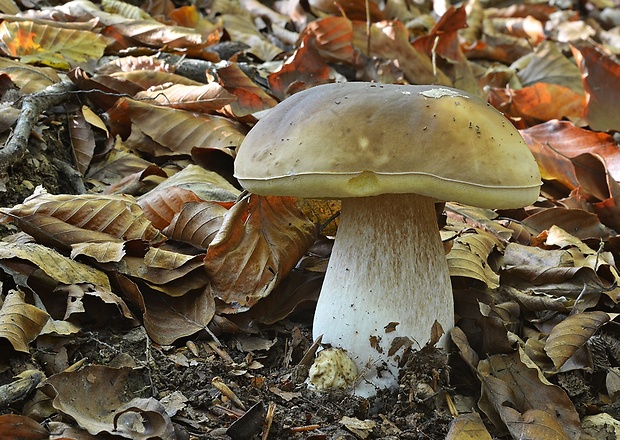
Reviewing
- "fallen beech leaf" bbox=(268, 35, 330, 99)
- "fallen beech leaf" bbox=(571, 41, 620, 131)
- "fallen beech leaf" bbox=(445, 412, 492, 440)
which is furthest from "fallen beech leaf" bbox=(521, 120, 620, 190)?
"fallen beech leaf" bbox=(445, 412, 492, 440)

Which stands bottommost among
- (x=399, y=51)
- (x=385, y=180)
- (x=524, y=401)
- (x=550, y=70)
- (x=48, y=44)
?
(x=550, y=70)

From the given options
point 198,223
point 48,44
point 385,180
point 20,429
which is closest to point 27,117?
point 198,223

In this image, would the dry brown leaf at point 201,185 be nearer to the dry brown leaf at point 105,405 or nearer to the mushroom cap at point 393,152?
the mushroom cap at point 393,152

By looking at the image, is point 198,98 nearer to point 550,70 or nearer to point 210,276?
point 210,276

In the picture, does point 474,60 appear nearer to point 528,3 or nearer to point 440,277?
point 528,3

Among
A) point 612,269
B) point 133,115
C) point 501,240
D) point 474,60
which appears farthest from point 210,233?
point 474,60

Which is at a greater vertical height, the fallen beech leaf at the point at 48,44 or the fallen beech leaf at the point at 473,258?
the fallen beech leaf at the point at 48,44

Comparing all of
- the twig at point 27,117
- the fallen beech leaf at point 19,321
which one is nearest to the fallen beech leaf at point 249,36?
the twig at point 27,117
